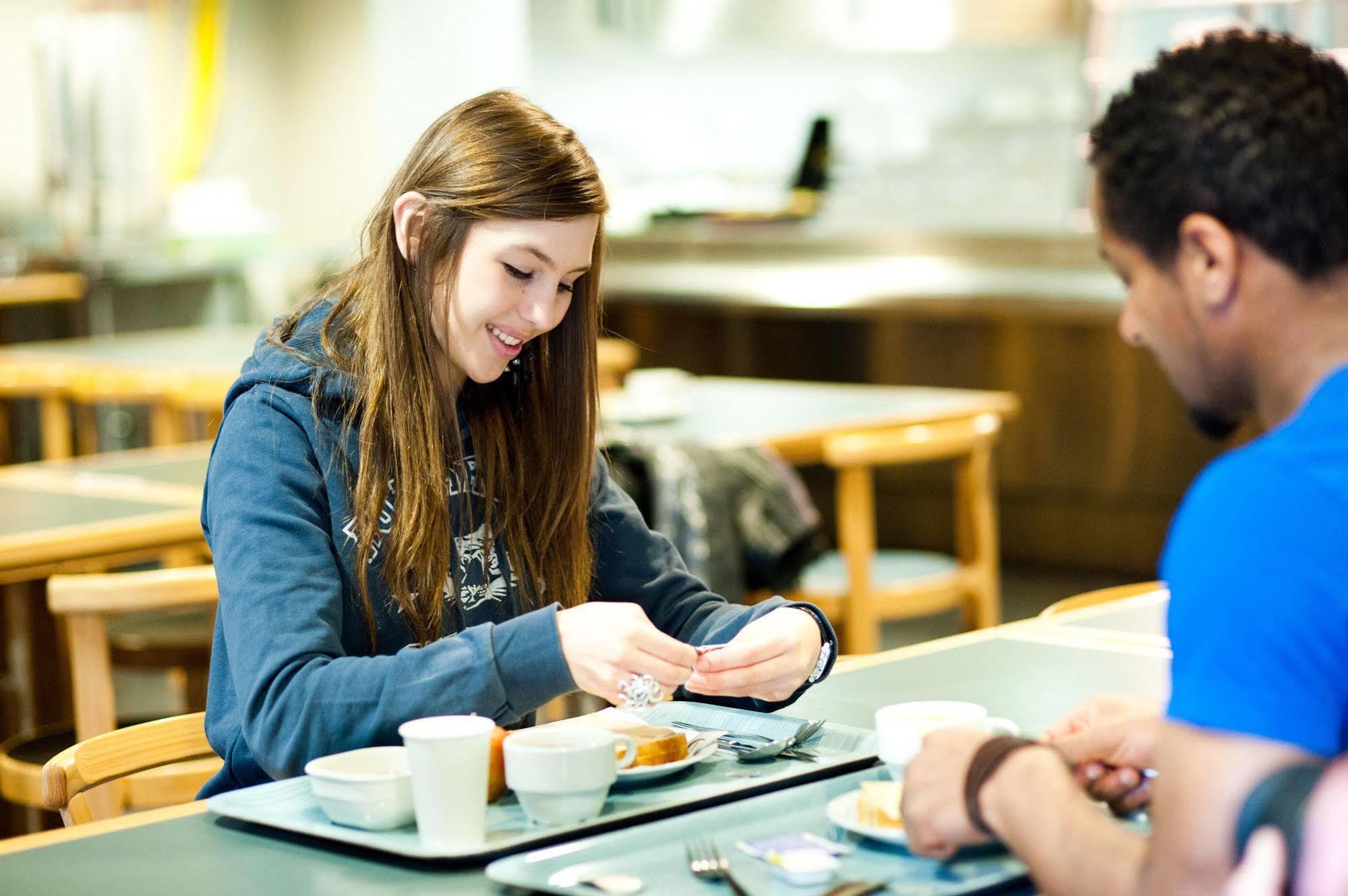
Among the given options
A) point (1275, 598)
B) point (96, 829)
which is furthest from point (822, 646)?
point (1275, 598)

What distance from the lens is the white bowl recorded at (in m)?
1.29

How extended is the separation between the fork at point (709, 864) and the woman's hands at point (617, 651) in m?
0.24

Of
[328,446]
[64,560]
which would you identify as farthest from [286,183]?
[328,446]

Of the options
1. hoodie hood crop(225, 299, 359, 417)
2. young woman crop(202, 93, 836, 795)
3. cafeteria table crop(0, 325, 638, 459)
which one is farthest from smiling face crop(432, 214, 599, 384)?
cafeteria table crop(0, 325, 638, 459)

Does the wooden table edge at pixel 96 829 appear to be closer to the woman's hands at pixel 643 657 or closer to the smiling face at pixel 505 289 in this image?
the woman's hands at pixel 643 657

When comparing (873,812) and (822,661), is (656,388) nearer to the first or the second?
(822,661)

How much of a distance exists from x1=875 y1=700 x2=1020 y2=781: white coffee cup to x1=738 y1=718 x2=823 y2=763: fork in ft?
0.23

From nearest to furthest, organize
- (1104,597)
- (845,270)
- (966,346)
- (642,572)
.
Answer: (642,572) < (1104,597) < (966,346) < (845,270)

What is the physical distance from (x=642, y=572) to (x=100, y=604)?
2.63ft

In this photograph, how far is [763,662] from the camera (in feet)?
5.40

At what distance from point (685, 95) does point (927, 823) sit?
7.86 meters

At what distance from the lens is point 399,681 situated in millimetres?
1485

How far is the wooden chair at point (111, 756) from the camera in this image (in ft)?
5.67

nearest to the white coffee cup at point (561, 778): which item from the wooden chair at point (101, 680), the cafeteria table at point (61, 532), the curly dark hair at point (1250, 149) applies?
the curly dark hair at point (1250, 149)
